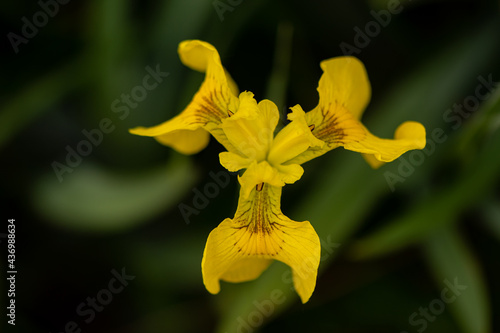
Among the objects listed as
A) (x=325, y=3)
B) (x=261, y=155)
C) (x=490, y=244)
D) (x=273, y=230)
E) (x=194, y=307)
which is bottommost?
(x=490, y=244)

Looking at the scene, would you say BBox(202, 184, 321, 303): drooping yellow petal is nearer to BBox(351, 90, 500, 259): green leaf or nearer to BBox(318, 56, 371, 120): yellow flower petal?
BBox(318, 56, 371, 120): yellow flower petal

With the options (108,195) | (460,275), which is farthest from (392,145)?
(108,195)

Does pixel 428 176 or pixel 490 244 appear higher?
pixel 428 176

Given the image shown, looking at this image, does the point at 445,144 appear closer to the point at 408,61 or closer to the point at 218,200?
the point at 408,61

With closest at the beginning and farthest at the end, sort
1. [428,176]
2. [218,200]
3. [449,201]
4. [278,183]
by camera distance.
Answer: [278,183] < [449,201] < [428,176] < [218,200]

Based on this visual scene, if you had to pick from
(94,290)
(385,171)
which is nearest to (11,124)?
(94,290)

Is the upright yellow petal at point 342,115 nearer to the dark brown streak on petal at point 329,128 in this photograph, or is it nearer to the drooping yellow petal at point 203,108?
the dark brown streak on petal at point 329,128
